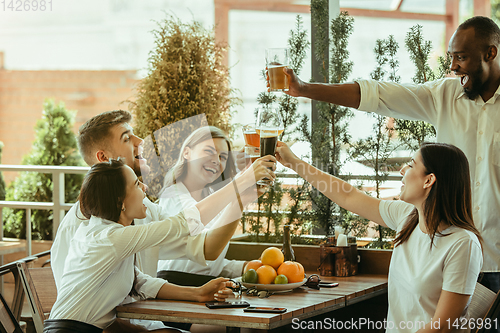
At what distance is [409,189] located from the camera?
1903 millimetres

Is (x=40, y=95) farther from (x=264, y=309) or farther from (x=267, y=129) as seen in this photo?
(x=264, y=309)

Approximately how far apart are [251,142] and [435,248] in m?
0.79

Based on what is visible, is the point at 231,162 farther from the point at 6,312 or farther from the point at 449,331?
the point at 449,331

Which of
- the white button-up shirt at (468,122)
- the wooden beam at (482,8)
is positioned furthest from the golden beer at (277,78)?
the wooden beam at (482,8)

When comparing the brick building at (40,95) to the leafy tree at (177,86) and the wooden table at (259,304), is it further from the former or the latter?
the wooden table at (259,304)

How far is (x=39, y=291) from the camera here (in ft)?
8.36

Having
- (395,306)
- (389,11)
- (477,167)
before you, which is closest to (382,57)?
(389,11)

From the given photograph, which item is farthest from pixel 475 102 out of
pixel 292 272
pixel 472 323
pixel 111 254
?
pixel 111 254

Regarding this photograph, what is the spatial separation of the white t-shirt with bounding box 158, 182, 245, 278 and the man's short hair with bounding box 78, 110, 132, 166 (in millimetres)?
389

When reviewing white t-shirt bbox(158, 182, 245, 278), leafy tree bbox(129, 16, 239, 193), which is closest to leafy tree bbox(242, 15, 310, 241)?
leafy tree bbox(129, 16, 239, 193)

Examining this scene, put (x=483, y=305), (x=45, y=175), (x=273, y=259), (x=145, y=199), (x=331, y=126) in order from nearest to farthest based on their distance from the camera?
(x=483, y=305) < (x=273, y=259) < (x=145, y=199) < (x=331, y=126) < (x=45, y=175)

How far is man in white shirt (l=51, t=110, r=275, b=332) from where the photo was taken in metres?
2.02

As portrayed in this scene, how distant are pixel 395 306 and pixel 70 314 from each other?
3.89 ft

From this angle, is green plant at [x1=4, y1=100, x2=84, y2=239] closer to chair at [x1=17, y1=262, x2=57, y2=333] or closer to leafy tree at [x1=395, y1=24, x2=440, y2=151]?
chair at [x1=17, y1=262, x2=57, y2=333]
